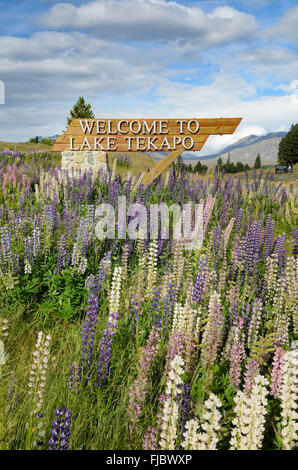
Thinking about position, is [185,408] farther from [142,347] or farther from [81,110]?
[81,110]

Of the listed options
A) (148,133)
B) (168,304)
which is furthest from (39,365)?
(148,133)

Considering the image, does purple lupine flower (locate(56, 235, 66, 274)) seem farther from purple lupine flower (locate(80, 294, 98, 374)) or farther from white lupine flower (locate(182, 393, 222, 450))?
white lupine flower (locate(182, 393, 222, 450))

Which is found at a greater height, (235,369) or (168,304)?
(168,304)

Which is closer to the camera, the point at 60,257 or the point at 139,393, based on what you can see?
the point at 139,393

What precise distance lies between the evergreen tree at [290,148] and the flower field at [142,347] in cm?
7925

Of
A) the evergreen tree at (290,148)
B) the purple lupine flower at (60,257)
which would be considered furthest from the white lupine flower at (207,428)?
the evergreen tree at (290,148)

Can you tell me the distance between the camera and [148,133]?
948cm

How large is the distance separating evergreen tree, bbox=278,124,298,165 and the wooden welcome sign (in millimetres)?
74087

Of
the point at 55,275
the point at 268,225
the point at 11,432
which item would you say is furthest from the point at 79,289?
the point at 268,225

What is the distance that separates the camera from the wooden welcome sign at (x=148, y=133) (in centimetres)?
937

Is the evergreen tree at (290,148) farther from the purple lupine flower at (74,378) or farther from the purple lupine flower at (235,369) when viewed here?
the purple lupine flower at (74,378)

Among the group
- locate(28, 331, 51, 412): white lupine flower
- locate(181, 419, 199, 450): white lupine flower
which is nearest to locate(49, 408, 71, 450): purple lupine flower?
locate(28, 331, 51, 412): white lupine flower

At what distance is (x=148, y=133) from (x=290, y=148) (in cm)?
7786

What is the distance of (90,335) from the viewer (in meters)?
3.18
